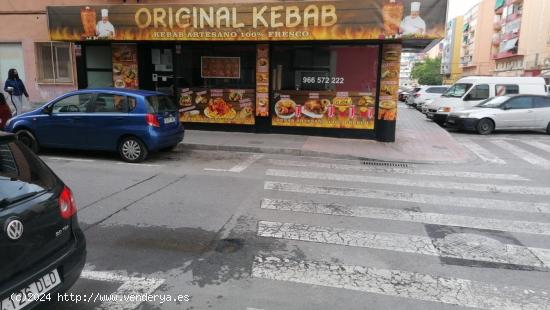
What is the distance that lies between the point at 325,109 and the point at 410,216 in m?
7.42

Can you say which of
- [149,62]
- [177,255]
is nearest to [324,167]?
[177,255]

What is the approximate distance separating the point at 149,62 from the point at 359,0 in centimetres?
718

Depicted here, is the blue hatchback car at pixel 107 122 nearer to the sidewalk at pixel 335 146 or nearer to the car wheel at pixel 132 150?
the car wheel at pixel 132 150

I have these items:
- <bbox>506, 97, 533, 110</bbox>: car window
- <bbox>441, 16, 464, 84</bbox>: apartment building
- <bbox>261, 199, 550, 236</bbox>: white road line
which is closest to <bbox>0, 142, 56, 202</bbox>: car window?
<bbox>261, 199, 550, 236</bbox>: white road line

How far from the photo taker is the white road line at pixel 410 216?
5.73 m

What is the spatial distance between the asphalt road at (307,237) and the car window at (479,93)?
1003 centimetres

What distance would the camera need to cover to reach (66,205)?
335 cm

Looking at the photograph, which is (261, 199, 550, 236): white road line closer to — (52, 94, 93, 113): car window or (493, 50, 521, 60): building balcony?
(52, 94, 93, 113): car window

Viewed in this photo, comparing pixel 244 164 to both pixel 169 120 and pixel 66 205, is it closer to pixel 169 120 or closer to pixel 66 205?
pixel 169 120

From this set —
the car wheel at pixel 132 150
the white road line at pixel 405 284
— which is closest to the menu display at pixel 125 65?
the car wheel at pixel 132 150

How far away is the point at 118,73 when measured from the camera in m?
14.5

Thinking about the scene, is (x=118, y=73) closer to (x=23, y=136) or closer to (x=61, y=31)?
(x=61, y=31)

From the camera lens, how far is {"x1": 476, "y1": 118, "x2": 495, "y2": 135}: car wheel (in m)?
15.7

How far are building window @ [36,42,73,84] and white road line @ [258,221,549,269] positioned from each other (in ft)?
45.4
